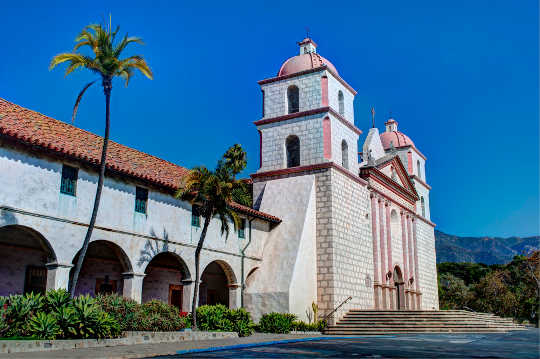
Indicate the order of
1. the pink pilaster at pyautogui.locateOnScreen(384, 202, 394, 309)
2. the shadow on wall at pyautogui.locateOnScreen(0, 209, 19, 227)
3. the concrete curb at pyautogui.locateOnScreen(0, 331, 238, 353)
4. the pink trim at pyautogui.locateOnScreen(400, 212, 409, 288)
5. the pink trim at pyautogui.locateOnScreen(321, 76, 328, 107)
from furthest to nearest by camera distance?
the pink trim at pyautogui.locateOnScreen(400, 212, 409, 288) → the pink pilaster at pyautogui.locateOnScreen(384, 202, 394, 309) → the pink trim at pyautogui.locateOnScreen(321, 76, 328, 107) → the shadow on wall at pyautogui.locateOnScreen(0, 209, 19, 227) → the concrete curb at pyautogui.locateOnScreen(0, 331, 238, 353)

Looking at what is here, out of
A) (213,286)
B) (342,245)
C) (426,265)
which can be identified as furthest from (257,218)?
(426,265)

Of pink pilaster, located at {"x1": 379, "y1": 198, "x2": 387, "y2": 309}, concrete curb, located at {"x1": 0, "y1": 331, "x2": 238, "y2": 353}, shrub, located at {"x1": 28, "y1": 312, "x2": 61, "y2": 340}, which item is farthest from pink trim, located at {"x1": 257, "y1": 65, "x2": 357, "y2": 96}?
shrub, located at {"x1": 28, "y1": 312, "x2": 61, "y2": 340}

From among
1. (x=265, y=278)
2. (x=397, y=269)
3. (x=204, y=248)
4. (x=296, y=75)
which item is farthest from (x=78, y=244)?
(x=397, y=269)

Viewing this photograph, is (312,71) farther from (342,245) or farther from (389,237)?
(389,237)

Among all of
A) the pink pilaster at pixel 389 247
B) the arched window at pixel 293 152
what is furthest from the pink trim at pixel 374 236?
the arched window at pixel 293 152

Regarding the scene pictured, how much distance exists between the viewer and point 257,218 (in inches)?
1041

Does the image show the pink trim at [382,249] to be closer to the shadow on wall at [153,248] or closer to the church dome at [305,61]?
the church dome at [305,61]

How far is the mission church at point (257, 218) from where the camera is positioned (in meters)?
17.0

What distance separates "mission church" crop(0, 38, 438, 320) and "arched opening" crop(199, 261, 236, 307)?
0.25ft

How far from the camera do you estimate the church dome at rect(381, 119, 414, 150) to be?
4241 cm

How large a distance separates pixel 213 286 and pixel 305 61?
13184mm

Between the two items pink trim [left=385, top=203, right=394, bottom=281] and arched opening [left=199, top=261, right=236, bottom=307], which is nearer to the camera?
arched opening [left=199, top=261, right=236, bottom=307]

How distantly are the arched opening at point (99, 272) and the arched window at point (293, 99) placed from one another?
43.3 feet

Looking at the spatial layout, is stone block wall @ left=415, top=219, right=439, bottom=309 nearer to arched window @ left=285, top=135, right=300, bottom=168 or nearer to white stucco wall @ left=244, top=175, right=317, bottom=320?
arched window @ left=285, top=135, right=300, bottom=168
